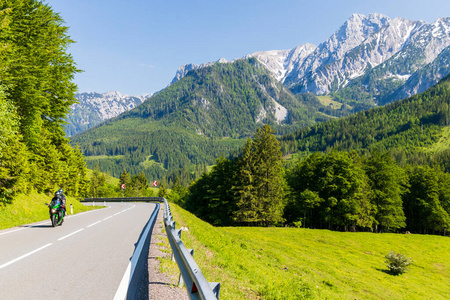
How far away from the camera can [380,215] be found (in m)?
54.1

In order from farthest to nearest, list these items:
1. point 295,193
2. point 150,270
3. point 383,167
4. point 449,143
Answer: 1. point 449,143
2. point 295,193
3. point 383,167
4. point 150,270

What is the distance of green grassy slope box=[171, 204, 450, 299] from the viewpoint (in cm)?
884

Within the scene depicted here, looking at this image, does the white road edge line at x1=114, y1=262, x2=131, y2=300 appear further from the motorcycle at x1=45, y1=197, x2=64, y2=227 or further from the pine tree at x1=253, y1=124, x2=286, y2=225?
the pine tree at x1=253, y1=124, x2=286, y2=225

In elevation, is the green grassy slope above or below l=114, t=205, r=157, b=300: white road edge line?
below

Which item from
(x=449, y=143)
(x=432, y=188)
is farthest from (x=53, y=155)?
(x=449, y=143)

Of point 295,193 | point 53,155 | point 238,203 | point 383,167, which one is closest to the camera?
point 53,155

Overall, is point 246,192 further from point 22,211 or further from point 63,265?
point 63,265

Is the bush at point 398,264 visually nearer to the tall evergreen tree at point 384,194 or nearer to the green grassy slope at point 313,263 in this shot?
the green grassy slope at point 313,263

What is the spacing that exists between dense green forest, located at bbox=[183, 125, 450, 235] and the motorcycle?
33.1 m

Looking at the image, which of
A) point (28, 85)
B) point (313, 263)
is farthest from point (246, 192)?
point (28, 85)

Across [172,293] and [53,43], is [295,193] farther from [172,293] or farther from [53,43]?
[172,293]

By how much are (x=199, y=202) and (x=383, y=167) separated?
39.6 meters

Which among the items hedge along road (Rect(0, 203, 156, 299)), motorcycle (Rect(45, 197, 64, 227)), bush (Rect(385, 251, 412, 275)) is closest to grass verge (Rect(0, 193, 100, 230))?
motorcycle (Rect(45, 197, 64, 227))

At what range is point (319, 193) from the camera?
55938 mm
